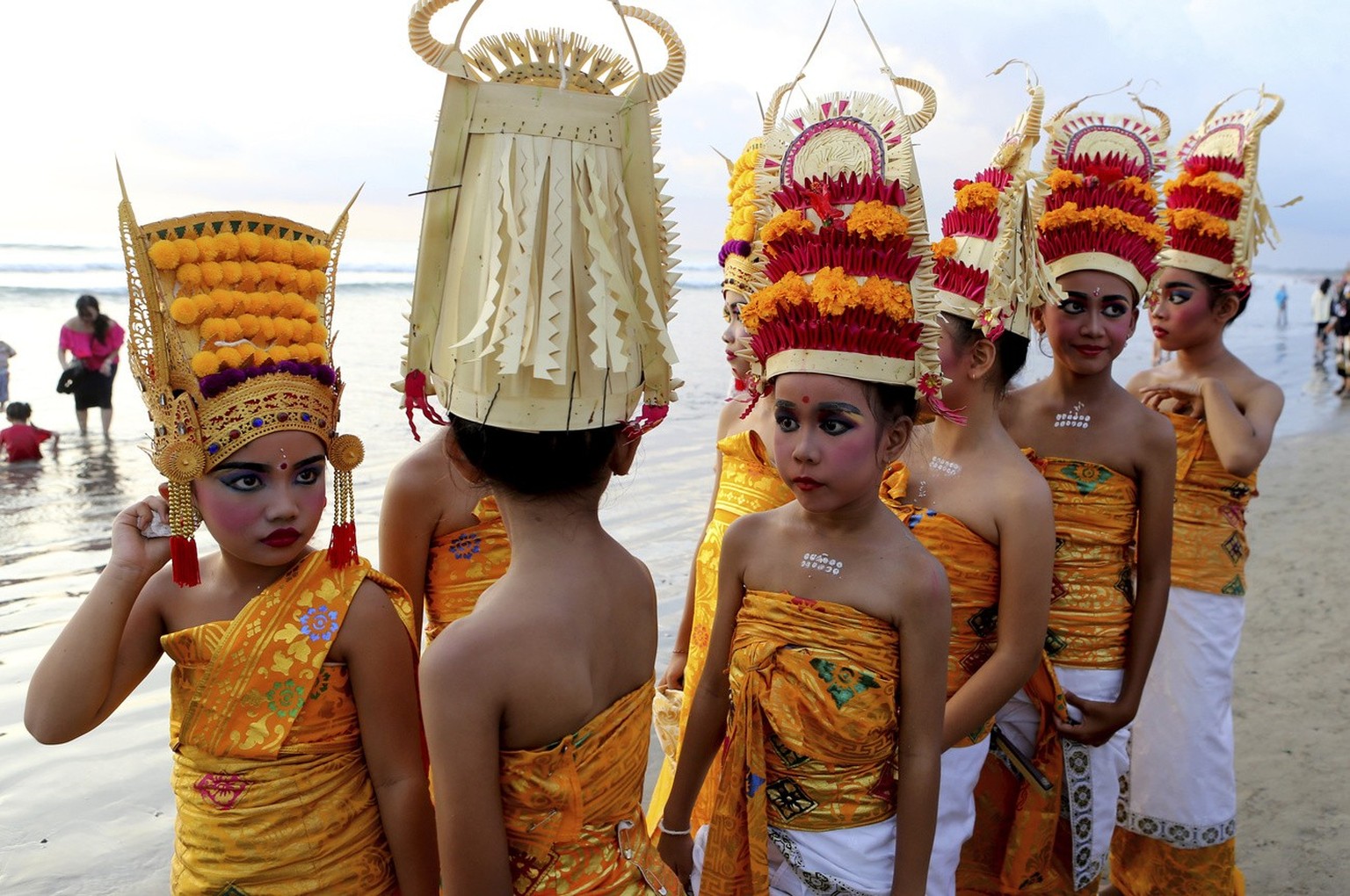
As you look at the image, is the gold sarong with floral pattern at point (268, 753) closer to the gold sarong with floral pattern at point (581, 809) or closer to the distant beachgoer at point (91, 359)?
the gold sarong with floral pattern at point (581, 809)

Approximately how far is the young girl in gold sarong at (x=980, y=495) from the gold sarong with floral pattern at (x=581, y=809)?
1015 mm

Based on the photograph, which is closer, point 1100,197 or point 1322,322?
point 1100,197

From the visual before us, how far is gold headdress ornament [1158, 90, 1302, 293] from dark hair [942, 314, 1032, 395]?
4.46ft

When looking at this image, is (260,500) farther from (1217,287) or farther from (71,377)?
(71,377)

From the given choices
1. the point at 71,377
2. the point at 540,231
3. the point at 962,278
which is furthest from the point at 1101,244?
the point at 71,377

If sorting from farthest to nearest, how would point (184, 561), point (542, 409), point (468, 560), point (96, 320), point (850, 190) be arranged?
point (96, 320), point (468, 560), point (850, 190), point (184, 561), point (542, 409)

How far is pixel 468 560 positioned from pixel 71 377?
10884 millimetres

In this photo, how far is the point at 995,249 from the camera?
115 inches

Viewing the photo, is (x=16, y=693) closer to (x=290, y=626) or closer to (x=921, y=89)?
(x=290, y=626)

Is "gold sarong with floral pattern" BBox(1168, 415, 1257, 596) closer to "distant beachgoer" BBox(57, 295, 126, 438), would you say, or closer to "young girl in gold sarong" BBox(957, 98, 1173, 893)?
"young girl in gold sarong" BBox(957, 98, 1173, 893)

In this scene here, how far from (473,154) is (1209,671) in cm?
346

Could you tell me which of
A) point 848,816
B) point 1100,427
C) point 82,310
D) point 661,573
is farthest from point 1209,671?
point 82,310

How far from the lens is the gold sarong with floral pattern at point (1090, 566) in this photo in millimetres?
3285

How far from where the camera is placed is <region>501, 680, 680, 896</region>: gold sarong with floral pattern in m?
1.91
